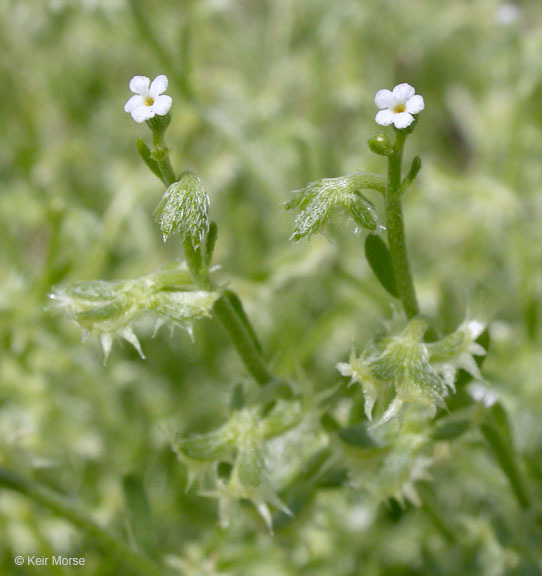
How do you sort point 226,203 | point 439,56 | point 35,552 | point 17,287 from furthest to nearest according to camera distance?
1. point 439,56
2. point 226,203
3. point 17,287
4. point 35,552

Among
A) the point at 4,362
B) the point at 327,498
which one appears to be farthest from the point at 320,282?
the point at 4,362

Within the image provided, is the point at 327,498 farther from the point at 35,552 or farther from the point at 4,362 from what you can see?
the point at 4,362

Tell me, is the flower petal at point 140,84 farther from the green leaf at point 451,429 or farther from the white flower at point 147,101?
the green leaf at point 451,429

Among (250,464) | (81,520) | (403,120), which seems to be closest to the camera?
(403,120)

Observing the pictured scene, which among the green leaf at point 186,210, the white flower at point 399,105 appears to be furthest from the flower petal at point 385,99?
the green leaf at point 186,210

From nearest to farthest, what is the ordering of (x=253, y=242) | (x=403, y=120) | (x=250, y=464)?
(x=403, y=120), (x=250, y=464), (x=253, y=242)

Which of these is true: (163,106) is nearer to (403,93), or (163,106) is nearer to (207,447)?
(403,93)

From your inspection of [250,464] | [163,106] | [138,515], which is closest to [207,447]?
[250,464]
